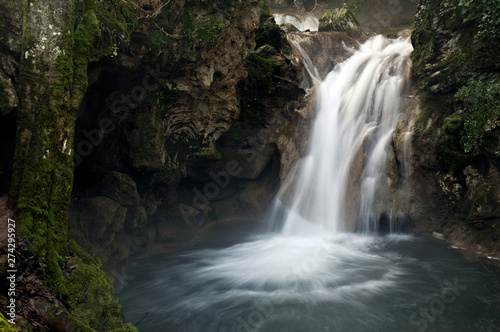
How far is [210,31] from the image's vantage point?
31.1 feet

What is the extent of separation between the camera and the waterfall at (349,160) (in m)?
12.7

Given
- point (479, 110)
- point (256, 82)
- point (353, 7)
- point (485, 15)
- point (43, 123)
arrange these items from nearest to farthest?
point (43, 123), point (485, 15), point (479, 110), point (256, 82), point (353, 7)

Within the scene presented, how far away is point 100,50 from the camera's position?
7070mm

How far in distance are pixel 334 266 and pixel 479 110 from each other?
652cm

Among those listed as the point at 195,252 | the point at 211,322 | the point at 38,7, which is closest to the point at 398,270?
the point at 211,322

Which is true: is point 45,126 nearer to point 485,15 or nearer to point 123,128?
point 123,128

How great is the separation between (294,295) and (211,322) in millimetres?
2219

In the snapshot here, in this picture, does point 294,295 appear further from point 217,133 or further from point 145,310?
point 217,133

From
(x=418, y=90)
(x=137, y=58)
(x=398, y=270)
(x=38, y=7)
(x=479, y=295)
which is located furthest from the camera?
(x=418, y=90)

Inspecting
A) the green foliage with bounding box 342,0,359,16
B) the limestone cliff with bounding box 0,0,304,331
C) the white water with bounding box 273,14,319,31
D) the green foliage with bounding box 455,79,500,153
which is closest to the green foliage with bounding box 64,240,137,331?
the limestone cliff with bounding box 0,0,304,331

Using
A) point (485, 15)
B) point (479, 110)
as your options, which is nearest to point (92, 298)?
point (479, 110)
